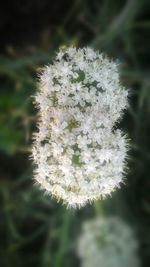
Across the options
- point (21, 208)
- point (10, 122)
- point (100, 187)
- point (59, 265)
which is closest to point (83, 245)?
point (59, 265)

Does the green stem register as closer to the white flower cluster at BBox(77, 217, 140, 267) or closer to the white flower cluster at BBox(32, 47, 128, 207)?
the white flower cluster at BBox(77, 217, 140, 267)

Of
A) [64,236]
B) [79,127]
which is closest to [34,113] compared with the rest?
[64,236]

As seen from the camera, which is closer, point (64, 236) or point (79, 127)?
point (79, 127)

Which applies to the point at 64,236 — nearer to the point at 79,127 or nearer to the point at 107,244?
the point at 107,244

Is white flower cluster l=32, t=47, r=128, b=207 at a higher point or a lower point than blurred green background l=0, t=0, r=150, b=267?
lower

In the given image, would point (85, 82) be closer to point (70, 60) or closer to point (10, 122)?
point (70, 60)

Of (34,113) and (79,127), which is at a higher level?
(34,113)

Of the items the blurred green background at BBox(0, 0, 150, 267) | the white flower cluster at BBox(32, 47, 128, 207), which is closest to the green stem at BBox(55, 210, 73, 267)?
the blurred green background at BBox(0, 0, 150, 267)
